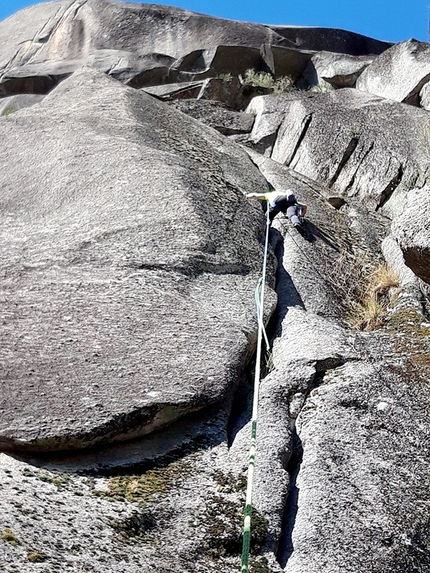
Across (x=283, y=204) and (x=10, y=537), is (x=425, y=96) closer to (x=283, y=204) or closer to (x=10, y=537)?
(x=283, y=204)

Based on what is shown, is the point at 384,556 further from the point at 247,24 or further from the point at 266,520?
the point at 247,24

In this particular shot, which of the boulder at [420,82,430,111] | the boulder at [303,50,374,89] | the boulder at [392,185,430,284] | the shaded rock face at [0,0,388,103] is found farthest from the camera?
the shaded rock face at [0,0,388,103]

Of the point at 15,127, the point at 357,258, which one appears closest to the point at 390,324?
the point at 357,258

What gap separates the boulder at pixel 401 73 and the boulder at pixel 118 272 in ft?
14.9

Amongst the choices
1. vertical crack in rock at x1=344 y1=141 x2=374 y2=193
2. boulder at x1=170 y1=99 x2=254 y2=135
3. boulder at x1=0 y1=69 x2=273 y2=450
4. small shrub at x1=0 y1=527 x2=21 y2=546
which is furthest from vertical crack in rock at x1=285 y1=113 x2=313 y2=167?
small shrub at x1=0 y1=527 x2=21 y2=546

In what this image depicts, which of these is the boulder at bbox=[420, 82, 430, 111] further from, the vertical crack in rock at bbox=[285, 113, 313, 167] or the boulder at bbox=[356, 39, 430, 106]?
the vertical crack in rock at bbox=[285, 113, 313, 167]

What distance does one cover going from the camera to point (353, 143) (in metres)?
11.2

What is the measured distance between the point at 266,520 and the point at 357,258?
4.45 meters

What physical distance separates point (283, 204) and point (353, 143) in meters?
2.70

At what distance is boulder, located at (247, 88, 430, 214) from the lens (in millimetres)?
10500

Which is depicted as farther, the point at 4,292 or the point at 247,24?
the point at 247,24

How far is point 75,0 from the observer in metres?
22.2

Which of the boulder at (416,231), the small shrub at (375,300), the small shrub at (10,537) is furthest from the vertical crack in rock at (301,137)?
the small shrub at (10,537)

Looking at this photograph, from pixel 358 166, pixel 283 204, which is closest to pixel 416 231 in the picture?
pixel 283 204
